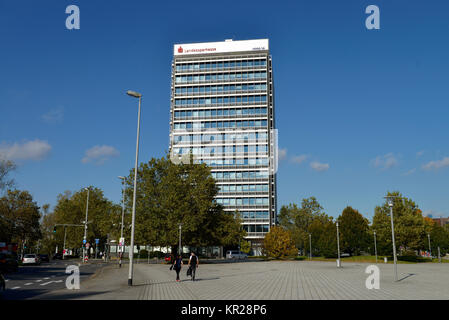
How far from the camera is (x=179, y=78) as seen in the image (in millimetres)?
108688

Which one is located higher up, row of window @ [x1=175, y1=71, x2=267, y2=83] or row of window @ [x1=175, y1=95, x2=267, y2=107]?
row of window @ [x1=175, y1=71, x2=267, y2=83]

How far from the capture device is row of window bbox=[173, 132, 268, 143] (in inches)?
4058

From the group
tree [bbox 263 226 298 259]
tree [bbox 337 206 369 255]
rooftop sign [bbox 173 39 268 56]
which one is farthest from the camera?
rooftop sign [bbox 173 39 268 56]

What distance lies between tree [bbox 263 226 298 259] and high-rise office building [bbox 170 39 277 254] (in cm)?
3070

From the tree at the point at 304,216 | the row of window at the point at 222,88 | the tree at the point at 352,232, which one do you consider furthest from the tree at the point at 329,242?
the row of window at the point at 222,88

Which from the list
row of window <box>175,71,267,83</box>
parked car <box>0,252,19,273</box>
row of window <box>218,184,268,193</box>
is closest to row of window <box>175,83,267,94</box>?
row of window <box>175,71,267,83</box>

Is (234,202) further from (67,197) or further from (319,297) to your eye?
(319,297)

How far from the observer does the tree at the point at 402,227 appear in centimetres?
6238

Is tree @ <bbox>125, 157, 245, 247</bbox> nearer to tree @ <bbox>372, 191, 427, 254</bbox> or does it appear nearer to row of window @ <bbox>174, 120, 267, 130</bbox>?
tree @ <bbox>372, 191, 427, 254</bbox>

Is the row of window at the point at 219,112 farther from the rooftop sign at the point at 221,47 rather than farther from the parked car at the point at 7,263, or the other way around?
the parked car at the point at 7,263

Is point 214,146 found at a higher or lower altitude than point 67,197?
higher

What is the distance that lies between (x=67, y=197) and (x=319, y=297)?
96.7 m
